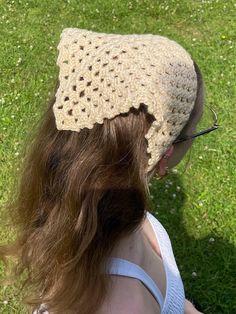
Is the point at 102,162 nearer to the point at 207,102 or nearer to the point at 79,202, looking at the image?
the point at 79,202

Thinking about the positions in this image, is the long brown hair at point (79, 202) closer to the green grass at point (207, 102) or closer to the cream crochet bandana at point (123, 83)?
the cream crochet bandana at point (123, 83)

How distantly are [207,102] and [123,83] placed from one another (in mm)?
3108

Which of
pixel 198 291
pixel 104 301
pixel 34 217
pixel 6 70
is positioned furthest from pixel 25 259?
pixel 6 70

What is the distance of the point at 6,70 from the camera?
5043mm

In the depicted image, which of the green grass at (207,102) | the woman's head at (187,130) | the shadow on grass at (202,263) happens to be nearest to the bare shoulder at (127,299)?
the woman's head at (187,130)

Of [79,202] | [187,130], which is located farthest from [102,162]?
[187,130]

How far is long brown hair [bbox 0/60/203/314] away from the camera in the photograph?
1613 millimetres

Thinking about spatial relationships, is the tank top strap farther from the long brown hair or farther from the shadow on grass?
the shadow on grass

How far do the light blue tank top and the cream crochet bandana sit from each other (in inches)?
15.1

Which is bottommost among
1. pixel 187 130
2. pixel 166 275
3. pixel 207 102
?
pixel 207 102

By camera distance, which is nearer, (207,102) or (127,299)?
(127,299)

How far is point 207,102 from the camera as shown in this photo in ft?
15.0

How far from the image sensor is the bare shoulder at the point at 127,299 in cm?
174

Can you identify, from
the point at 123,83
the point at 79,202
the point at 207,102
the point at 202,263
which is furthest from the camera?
the point at 207,102
